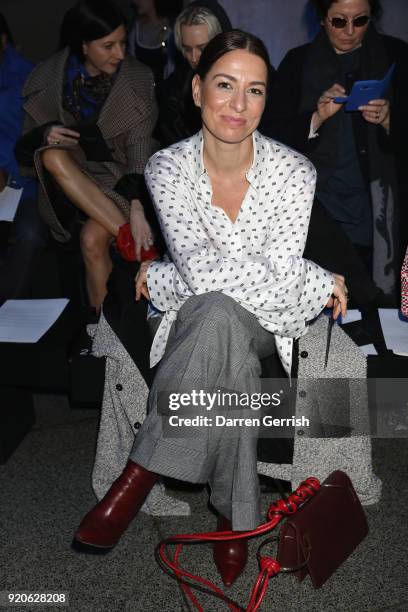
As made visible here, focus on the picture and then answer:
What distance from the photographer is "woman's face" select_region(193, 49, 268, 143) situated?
211cm

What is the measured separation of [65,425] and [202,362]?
3.56ft

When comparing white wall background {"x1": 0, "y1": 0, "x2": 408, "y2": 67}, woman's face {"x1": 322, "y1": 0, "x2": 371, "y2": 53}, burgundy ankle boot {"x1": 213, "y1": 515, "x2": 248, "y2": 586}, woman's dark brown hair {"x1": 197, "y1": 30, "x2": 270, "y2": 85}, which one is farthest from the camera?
white wall background {"x1": 0, "y1": 0, "x2": 408, "y2": 67}

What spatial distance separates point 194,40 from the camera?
2805 mm

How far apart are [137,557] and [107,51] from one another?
1847 mm

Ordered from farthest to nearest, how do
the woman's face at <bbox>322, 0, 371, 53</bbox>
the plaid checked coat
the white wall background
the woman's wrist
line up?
the white wall background < the plaid checked coat < the woman's wrist < the woman's face at <bbox>322, 0, 371, 53</bbox>

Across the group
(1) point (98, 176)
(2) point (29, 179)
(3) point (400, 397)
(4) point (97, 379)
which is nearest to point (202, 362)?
(4) point (97, 379)

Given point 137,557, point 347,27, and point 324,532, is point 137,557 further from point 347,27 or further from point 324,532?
point 347,27

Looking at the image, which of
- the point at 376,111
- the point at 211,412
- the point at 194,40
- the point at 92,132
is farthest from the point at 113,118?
the point at 211,412

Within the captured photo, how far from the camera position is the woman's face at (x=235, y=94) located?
2.11 m

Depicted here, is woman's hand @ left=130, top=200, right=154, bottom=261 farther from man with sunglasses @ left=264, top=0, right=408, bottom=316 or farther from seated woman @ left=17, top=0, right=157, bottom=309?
man with sunglasses @ left=264, top=0, right=408, bottom=316

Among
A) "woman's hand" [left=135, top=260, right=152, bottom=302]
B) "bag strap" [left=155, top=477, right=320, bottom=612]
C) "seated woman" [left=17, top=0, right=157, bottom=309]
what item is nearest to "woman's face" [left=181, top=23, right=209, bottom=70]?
"seated woman" [left=17, top=0, right=157, bottom=309]

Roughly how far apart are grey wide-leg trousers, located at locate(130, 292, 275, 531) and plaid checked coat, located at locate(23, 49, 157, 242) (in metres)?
1.09

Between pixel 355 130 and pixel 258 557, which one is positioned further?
pixel 355 130

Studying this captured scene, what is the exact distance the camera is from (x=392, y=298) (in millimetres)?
2682
